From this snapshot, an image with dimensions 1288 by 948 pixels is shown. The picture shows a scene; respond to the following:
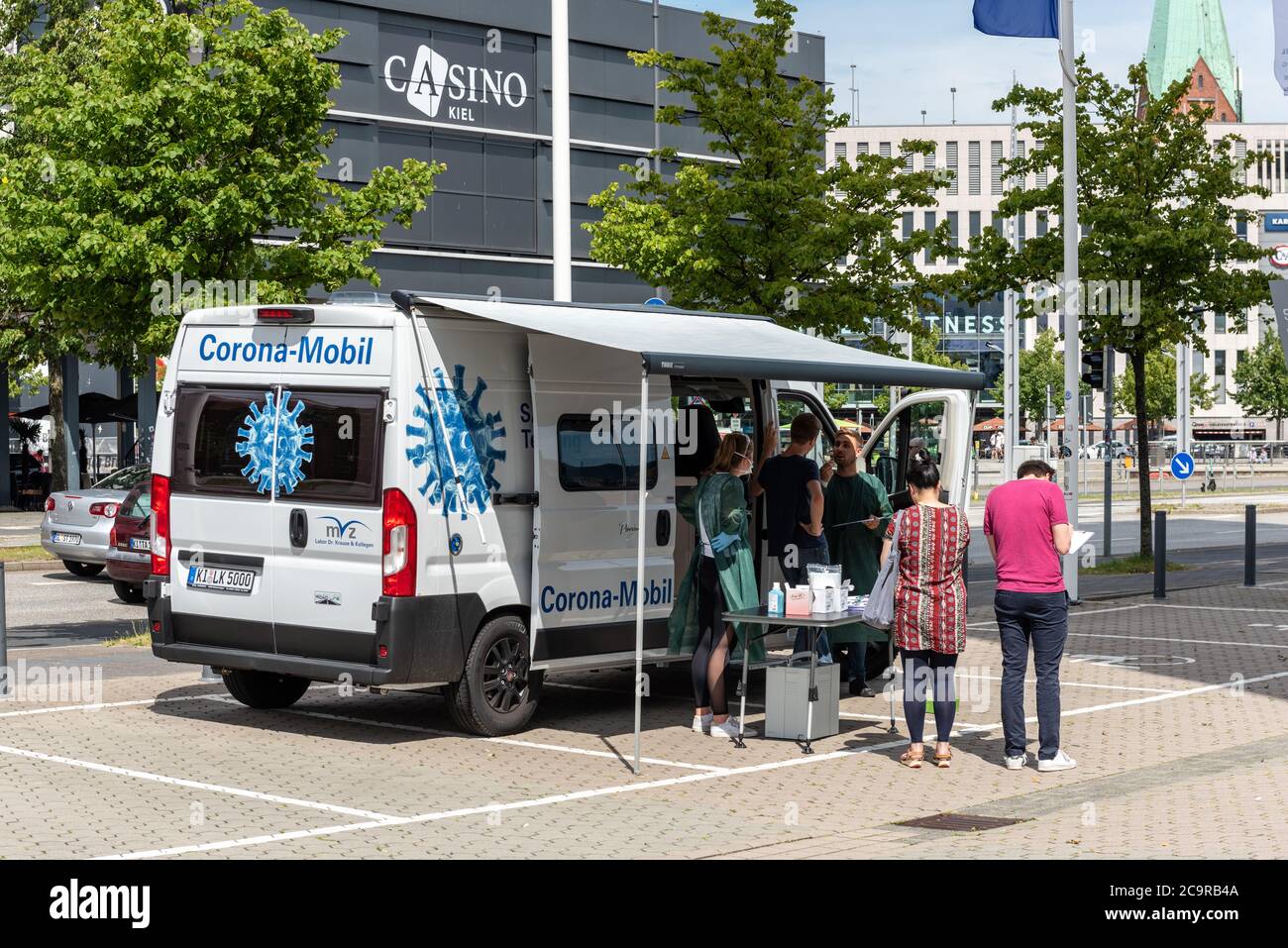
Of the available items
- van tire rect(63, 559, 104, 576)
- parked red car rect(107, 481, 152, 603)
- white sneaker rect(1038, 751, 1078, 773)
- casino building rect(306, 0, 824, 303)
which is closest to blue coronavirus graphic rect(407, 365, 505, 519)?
white sneaker rect(1038, 751, 1078, 773)

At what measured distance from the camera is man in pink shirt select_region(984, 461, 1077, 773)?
378 inches

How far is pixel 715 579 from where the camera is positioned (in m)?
10.5

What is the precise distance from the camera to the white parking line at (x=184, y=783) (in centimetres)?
841

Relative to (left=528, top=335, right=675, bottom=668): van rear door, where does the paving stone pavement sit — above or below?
below

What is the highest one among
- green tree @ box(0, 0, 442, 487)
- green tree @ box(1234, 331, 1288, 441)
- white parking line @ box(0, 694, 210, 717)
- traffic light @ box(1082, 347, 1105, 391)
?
green tree @ box(1234, 331, 1288, 441)

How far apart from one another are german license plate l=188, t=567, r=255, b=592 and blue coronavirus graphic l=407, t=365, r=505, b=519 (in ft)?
4.59

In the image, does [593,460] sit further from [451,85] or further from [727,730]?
[451,85]

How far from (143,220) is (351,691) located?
5.38 metres

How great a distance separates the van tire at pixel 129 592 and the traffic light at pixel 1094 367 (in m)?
13.2

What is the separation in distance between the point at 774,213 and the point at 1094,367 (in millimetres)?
5591

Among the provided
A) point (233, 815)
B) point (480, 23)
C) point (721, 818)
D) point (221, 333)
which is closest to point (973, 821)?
point (721, 818)

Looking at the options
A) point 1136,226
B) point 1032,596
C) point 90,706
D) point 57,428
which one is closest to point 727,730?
point 1032,596

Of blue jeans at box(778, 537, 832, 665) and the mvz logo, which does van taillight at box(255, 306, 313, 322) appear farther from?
the mvz logo

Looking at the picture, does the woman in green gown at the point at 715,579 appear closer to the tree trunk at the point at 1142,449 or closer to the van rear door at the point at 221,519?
the van rear door at the point at 221,519
